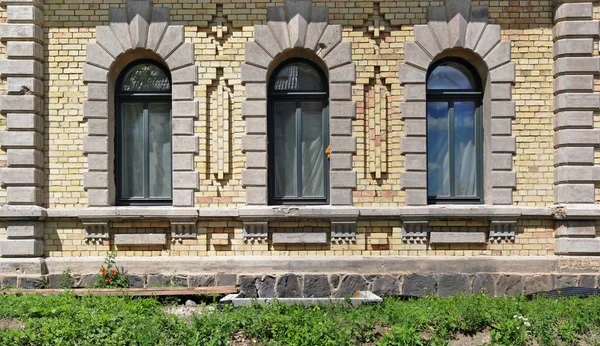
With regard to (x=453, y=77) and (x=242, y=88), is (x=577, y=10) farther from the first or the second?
(x=242, y=88)

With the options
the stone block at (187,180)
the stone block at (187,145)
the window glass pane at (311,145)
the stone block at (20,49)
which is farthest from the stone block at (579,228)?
the stone block at (20,49)

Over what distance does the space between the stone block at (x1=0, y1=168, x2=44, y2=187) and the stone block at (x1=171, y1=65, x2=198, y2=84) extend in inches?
109

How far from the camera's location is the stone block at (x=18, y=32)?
9492 mm

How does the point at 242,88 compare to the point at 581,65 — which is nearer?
the point at 581,65

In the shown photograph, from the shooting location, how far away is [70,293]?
344 inches

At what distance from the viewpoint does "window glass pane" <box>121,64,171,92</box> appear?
32.8 feet

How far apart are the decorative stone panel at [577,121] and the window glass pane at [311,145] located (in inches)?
156

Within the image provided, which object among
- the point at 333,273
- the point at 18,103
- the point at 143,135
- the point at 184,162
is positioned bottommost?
the point at 333,273

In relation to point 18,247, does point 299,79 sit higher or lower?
higher

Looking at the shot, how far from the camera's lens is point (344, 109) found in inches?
378

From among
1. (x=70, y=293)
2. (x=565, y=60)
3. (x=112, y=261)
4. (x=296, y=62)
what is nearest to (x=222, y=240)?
(x=112, y=261)

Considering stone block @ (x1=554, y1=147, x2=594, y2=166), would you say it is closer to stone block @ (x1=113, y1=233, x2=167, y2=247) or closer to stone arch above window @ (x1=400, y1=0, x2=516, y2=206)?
stone arch above window @ (x1=400, y1=0, x2=516, y2=206)

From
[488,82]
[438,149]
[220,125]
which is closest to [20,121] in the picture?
[220,125]

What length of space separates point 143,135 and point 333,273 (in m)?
4.02
